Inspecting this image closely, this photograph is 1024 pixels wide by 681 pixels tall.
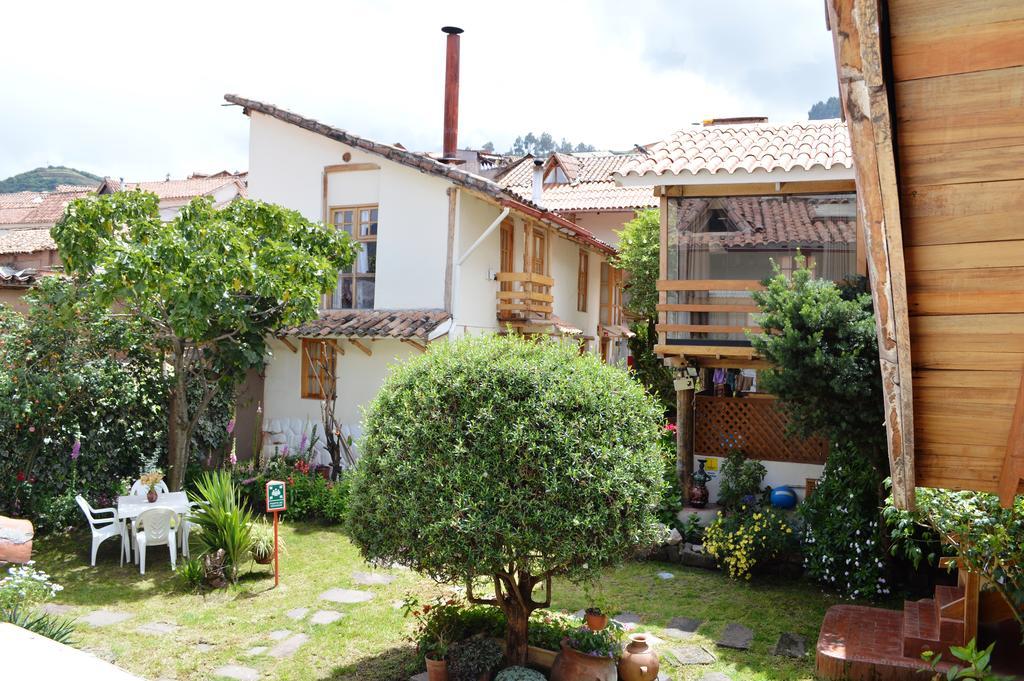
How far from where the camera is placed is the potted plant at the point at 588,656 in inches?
257

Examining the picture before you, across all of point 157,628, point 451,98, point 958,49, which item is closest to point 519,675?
point 157,628

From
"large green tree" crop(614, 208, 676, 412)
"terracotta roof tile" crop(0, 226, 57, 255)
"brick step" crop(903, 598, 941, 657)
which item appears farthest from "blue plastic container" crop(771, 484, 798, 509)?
"terracotta roof tile" crop(0, 226, 57, 255)

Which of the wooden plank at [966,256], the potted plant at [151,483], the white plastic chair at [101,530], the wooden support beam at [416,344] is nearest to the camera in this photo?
the wooden plank at [966,256]

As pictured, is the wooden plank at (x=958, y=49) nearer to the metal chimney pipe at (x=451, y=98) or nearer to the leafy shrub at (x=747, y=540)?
the leafy shrub at (x=747, y=540)

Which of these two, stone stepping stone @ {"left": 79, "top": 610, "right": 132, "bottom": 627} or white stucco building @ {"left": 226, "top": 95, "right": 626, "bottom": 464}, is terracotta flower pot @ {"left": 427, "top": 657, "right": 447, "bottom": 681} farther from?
white stucco building @ {"left": 226, "top": 95, "right": 626, "bottom": 464}

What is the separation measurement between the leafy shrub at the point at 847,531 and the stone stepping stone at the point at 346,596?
5408 millimetres

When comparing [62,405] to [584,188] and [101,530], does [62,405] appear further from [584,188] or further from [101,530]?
[584,188]

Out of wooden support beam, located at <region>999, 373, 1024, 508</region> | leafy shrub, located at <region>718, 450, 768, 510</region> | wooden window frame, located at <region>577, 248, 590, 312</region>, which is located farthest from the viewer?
wooden window frame, located at <region>577, 248, 590, 312</region>

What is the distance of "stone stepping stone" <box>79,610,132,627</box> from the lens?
8242mm

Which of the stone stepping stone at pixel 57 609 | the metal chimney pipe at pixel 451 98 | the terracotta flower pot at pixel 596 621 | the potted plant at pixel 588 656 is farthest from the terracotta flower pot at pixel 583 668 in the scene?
the metal chimney pipe at pixel 451 98

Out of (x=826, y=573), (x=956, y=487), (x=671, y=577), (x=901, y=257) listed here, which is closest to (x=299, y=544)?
(x=671, y=577)

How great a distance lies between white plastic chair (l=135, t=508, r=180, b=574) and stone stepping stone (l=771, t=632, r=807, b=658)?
23.6 ft

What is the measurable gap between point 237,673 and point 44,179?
78215 mm

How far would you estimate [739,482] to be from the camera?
11.5 m
